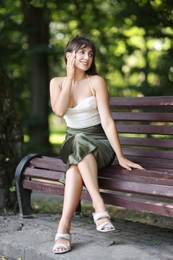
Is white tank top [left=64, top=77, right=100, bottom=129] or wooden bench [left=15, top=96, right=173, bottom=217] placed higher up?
white tank top [left=64, top=77, right=100, bottom=129]

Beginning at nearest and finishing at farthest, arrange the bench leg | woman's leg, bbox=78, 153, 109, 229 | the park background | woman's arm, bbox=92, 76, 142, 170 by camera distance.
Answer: woman's leg, bbox=78, 153, 109, 229 < woman's arm, bbox=92, 76, 142, 170 < the bench leg < the park background

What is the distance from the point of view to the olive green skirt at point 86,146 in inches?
151

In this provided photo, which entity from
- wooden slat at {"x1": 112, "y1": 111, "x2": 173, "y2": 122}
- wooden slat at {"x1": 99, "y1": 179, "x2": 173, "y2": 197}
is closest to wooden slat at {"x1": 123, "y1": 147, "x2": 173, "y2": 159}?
wooden slat at {"x1": 112, "y1": 111, "x2": 173, "y2": 122}

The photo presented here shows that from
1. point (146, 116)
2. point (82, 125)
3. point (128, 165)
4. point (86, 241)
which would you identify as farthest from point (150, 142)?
point (86, 241)

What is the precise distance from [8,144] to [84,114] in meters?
1.46

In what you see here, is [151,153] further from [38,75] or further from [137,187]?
[38,75]

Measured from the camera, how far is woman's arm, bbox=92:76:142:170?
12.8ft

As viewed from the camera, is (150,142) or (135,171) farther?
(150,142)

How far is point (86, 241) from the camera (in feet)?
12.6

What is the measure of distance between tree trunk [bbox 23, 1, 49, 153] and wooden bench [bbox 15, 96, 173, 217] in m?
5.43

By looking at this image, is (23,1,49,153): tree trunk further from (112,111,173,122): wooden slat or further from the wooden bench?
(112,111,173,122): wooden slat

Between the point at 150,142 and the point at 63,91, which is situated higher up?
the point at 63,91

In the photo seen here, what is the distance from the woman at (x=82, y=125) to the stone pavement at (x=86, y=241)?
22 centimetres

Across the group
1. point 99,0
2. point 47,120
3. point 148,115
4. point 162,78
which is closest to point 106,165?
point 148,115
